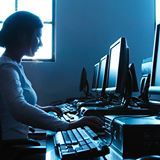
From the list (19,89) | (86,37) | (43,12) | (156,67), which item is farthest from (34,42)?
(43,12)

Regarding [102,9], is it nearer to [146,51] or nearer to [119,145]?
[146,51]

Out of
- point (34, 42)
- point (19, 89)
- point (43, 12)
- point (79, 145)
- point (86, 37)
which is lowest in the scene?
point (79, 145)

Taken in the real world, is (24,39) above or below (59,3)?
below

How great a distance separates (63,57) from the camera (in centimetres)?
438

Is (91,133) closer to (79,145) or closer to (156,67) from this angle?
(79,145)

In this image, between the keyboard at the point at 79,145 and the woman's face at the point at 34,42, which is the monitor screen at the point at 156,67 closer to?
the keyboard at the point at 79,145

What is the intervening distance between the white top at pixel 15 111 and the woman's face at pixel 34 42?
0.60 feet

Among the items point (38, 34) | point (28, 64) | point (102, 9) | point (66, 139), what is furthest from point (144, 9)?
point (66, 139)

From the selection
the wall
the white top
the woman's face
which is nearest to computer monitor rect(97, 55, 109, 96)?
the woman's face

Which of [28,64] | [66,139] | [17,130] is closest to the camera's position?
[66,139]

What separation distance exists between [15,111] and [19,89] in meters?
0.11

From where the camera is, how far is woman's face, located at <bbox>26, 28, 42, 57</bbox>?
1.92m

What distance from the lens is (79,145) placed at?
1.13m

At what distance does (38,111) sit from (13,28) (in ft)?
2.00
